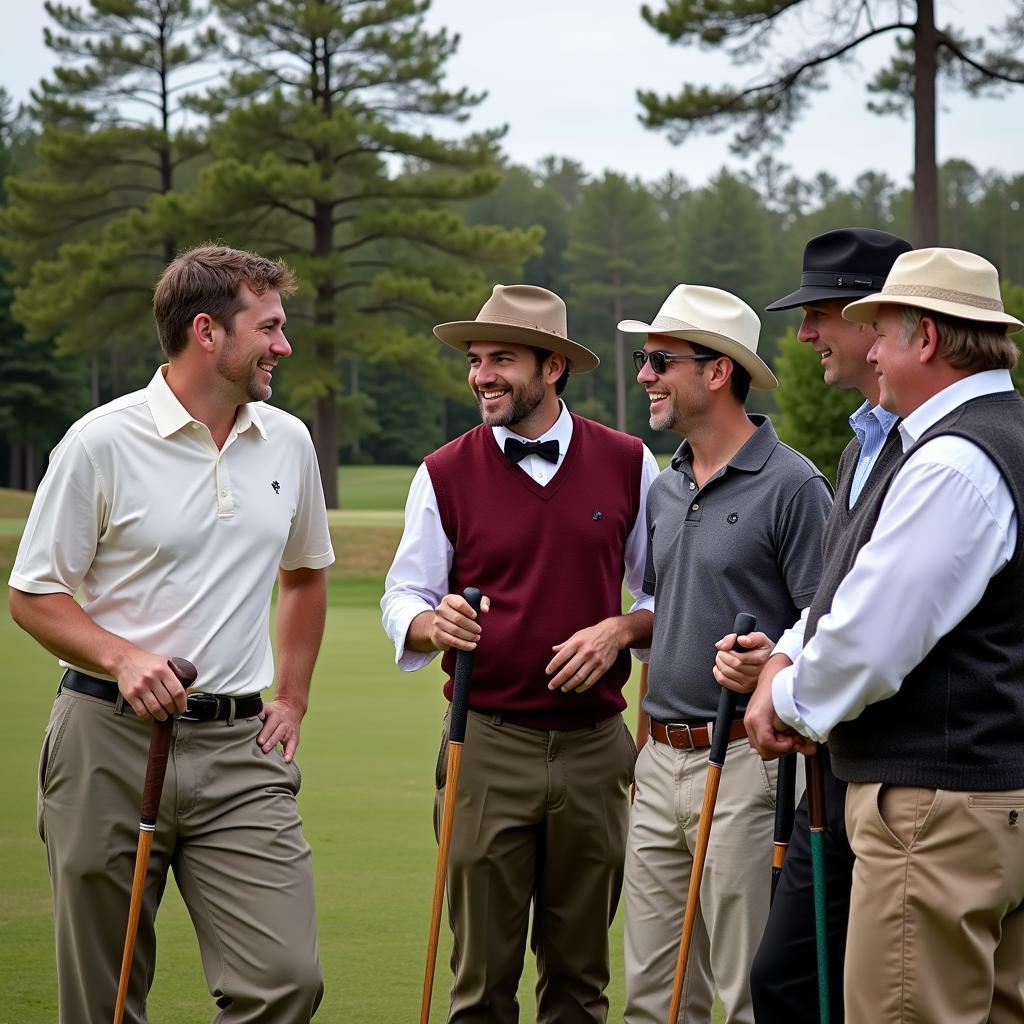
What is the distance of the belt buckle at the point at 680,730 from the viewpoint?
4.33 m

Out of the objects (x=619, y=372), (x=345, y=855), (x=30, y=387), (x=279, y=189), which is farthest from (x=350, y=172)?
(x=345, y=855)

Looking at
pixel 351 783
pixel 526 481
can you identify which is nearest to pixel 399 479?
pixel 351 783

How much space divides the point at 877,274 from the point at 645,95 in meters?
24.5

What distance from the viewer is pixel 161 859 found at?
4.07 metres

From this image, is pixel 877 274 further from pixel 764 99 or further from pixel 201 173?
pixel 201 173

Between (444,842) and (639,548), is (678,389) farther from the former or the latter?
(444,842)

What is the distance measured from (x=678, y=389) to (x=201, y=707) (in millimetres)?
1642

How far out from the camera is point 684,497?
4.54 m

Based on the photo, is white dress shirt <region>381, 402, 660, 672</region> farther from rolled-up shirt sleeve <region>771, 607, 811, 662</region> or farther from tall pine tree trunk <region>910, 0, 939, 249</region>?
tall pine tree trunk <region>910, 0, 939, 249</region>

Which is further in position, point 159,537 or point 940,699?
point 159,537

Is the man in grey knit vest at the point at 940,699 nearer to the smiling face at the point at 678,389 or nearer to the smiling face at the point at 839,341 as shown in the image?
the smiling face at the point at 839,341

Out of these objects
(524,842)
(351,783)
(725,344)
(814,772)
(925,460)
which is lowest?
(351,783)

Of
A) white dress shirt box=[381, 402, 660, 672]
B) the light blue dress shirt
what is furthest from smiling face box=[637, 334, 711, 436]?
the light blue dress shirt

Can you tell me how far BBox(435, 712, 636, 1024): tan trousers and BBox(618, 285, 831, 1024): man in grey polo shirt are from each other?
15 centimetres
